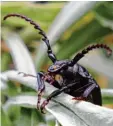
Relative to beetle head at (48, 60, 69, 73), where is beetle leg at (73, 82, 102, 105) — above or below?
below

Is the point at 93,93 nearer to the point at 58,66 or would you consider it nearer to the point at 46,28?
the point at 58,66

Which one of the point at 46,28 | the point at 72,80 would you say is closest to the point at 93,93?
the point at 72,80

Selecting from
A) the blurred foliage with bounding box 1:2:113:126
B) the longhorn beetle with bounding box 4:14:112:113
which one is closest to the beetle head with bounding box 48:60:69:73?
the longhorn beetle with bounding box 4:14:112:113

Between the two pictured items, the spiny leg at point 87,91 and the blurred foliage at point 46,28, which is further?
the blurred foliage at point 46,28

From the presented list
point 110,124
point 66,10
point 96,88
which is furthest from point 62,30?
point 110,124

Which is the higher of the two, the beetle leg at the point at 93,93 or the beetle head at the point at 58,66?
the beetle head at the point at 58,66

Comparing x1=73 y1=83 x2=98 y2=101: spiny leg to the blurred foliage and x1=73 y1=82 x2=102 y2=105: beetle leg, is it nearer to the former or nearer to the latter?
x1=73 y1=82 x2=102 y2=105: beetle leg

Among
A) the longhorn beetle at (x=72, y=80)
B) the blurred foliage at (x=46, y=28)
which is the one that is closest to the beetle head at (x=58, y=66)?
the longhorn beetle at (x=72, y=80)

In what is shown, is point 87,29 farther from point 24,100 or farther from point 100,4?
point 24,100

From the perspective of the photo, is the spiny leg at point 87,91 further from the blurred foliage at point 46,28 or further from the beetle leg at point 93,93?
the blurred foliage at point 46,28
